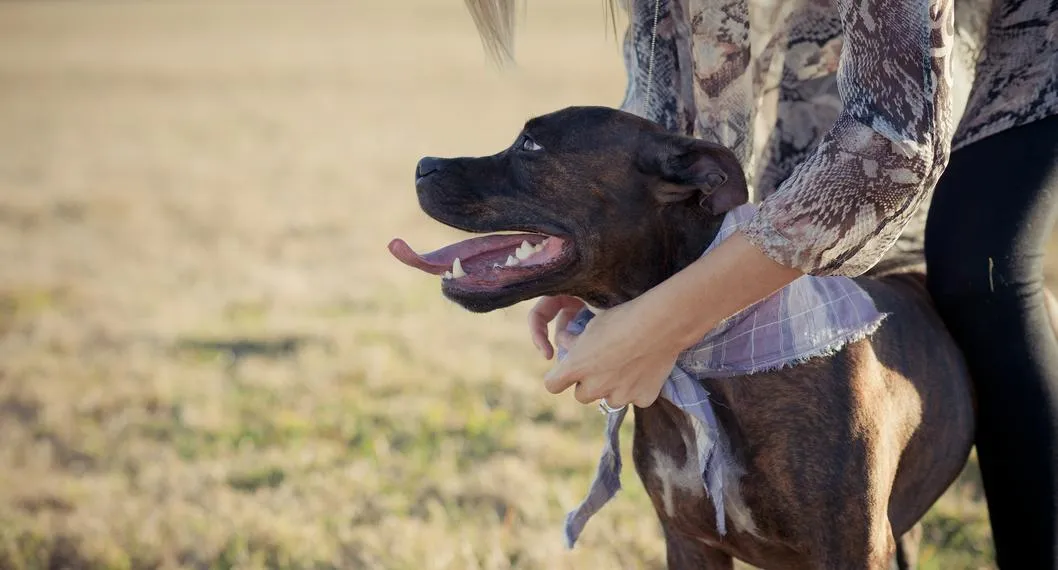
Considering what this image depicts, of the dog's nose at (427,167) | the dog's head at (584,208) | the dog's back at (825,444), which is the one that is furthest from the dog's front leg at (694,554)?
the dog's nose at (427,167)

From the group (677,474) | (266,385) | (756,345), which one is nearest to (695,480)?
(677,474)

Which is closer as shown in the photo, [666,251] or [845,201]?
Result: [845,201]

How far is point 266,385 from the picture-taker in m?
5.88

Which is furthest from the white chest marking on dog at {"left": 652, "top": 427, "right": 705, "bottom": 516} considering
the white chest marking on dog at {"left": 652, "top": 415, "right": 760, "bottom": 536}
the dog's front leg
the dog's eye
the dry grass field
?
the dry grass field

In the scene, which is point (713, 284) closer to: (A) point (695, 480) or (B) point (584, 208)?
(B) point (584, 208)

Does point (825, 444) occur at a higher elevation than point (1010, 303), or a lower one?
lower

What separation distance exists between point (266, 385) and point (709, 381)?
3.77 metres

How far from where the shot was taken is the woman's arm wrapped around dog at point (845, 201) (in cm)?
209

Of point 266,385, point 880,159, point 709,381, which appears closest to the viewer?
point 880,159

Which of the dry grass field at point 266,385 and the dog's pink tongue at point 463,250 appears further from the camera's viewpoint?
the dry grass field at point 266,385

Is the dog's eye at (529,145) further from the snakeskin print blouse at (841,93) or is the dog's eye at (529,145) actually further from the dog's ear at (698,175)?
the snakeskin print blouse at (841,93)

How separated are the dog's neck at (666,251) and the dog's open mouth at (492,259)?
5.8 inches

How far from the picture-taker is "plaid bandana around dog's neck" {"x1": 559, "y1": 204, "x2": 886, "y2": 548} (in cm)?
248

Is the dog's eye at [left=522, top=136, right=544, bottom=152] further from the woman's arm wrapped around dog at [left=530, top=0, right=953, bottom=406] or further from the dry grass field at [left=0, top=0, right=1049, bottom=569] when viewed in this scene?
the woman's arm wrapped around dog at [left=530, top=0, right=953, bottom=406]
